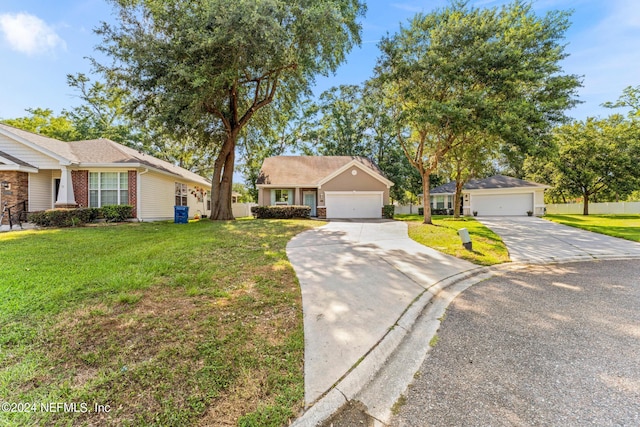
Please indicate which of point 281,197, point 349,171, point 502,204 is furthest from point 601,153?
point 281,197

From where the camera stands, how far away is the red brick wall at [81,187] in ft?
44.6

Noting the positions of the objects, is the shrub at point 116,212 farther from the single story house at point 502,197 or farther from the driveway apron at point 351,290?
the single story house at point 502,197

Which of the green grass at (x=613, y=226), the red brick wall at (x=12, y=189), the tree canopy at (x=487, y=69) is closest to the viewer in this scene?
the green grass at (x=613, y=226)

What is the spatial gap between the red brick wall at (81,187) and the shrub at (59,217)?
2.11 metres

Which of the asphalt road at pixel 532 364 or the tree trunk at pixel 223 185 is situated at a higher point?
the tree trunk at pixel 223 185

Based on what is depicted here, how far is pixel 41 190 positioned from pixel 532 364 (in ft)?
63.3

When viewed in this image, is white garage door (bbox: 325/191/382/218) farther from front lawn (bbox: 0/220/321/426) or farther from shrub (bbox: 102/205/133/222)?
front lawn (bbox: 0/220/321/426)

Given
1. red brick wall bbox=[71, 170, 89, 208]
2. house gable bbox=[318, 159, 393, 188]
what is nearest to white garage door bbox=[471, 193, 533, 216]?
house gable bbox=[318, 159, 393, 188]

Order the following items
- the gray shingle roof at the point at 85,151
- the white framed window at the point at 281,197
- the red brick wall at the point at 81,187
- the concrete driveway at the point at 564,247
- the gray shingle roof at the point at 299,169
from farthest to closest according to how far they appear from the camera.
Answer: the white framed window at the point at 281,197
the gray shingle roof at the point at 299,169
the red brick wall at the point at 81,187
the gray shingle roof at the point at 85,151
the concrete driveway at the point at 564,247

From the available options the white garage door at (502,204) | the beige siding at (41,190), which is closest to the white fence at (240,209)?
the beige siding at (41,190)

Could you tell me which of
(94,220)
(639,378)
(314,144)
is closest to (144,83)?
(94,220)

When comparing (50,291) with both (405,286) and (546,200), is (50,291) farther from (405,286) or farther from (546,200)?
(546,200)

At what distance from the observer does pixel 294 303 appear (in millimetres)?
4043

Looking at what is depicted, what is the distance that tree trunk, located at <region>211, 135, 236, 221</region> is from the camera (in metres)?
15.5
